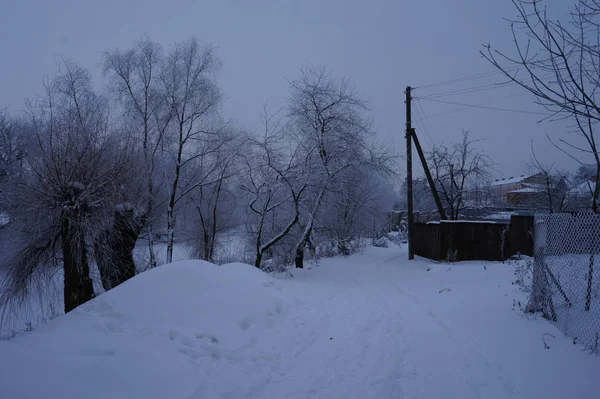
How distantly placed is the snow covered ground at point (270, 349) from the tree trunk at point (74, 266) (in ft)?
10.1

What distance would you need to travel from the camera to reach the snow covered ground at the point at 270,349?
11.2ft

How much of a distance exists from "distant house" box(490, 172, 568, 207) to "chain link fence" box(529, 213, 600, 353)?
1278cm

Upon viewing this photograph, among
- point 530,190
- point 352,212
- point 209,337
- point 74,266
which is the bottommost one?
point 209,337

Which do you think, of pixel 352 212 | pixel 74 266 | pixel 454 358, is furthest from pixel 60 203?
pixel 352 212

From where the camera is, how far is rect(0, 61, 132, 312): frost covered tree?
25.6 ft

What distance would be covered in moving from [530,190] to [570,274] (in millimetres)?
39212

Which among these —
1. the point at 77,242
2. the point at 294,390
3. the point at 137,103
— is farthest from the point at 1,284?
the point at 137,103

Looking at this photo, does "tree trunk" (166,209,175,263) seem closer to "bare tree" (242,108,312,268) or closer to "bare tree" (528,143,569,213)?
"bare tree" (242,108,312,268)

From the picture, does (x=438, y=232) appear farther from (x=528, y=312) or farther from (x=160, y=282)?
(x=160, y=282)

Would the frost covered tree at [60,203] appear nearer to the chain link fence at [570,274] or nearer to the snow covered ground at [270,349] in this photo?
the snow covered ground at [270,349]

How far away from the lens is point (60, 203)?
774 cm

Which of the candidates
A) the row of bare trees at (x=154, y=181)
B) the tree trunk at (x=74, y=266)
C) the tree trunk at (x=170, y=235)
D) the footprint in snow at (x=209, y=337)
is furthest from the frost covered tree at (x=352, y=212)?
the footprint in snow at (x=209, y=337)

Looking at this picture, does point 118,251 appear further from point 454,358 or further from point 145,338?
point 454,358

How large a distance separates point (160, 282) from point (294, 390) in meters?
3.15
